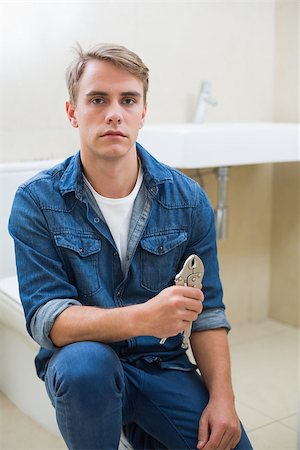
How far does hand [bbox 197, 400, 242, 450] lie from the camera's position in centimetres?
134

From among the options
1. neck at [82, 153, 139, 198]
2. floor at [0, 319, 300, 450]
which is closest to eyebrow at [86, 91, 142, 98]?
neck at [82, 153, 139, 198]

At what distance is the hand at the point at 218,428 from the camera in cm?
134

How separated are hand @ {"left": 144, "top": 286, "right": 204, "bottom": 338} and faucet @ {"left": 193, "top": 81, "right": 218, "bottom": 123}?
1.30 meters

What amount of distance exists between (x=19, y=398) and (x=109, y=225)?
32.3 inches

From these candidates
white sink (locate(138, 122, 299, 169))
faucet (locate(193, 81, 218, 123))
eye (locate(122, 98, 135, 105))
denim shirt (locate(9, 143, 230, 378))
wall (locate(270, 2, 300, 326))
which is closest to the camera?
denim shirt (locate(9, 143, 230, 378))

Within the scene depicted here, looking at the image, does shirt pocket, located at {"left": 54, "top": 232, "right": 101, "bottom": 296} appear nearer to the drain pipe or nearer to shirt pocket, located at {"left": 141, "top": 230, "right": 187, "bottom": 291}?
shirt pocket, located at {"left": 141, "top": 230, "right": 187, "bottom": 291}

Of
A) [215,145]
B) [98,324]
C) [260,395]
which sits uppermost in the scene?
[215,145]

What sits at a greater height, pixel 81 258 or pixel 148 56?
pixel 148 56

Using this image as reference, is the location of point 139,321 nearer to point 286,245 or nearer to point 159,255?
point 159,255

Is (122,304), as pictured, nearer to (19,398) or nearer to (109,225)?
(109,225)

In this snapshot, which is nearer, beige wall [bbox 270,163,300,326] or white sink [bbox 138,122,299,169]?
white sink [bbox 138,122,299,169]

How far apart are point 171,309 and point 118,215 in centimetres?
30

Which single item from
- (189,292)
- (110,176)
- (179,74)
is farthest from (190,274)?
(179,74)

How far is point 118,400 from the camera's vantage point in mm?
1243
